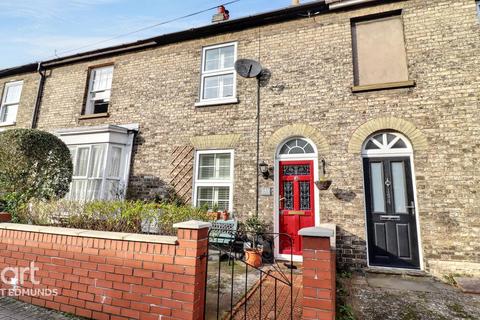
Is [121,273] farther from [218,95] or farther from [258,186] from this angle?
[218,95]

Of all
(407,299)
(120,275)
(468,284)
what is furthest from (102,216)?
(468,284)

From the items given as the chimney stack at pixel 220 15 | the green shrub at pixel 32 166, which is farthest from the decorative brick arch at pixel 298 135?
the green shrub at pixel 32 166

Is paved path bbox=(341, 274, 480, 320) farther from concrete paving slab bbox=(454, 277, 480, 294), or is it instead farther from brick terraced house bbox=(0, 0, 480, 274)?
brick terraced house bbox=(0, 0, 480, 274)

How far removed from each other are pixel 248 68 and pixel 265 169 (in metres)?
2.93

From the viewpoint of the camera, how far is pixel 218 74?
25.5 feet

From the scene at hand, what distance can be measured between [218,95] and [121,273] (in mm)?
5791

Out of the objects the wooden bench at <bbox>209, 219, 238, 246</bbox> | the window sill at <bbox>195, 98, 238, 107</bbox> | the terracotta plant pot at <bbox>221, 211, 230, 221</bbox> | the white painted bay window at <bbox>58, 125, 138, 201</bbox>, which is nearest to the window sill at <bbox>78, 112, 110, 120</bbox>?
the white painted bay window at <bbox>58, 125, 138, 201</bbox>

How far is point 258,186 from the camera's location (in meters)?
6.58

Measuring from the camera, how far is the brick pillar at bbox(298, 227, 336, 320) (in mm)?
2500

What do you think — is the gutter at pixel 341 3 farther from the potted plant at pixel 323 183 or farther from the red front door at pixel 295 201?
the potted plant at pixel 323 183

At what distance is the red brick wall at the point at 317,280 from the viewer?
2.50 meters

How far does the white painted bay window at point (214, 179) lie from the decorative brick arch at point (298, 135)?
1213mm

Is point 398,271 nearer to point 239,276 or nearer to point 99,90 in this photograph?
point 239,276

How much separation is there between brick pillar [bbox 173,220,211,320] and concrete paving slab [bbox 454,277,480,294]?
14.7ft
